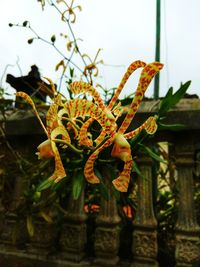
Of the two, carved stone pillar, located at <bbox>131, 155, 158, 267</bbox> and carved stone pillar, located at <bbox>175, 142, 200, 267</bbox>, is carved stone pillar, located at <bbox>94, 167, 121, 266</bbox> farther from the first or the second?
carved stone pillar, located at <bbox>175, 142, 200, 267</bbox>

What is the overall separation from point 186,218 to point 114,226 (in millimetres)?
297

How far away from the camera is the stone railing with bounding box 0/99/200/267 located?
1.08m

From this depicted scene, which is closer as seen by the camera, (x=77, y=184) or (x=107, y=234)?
(x=77, y=184)

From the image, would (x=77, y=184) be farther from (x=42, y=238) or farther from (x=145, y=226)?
(x=42, y=238)

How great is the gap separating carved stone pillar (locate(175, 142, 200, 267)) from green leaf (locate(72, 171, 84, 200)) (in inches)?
19.3

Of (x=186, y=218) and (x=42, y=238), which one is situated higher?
(x=186, y=218)

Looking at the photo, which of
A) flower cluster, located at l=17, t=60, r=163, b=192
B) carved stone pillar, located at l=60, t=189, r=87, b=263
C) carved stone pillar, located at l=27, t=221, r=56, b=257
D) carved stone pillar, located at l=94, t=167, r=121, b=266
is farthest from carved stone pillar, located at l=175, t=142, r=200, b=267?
flower cluster, located at l=17, t=60, r=163, b=192

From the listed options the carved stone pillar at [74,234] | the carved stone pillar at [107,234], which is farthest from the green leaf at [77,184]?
the carved stone pillar at [74,234]

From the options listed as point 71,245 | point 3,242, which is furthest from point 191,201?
point 3,242

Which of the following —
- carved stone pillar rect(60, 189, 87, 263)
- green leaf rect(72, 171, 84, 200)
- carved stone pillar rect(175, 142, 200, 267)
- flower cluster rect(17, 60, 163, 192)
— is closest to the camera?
flower cluster rect(17, 60, 163, 192)

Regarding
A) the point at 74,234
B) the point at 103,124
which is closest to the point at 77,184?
the point at 103,124

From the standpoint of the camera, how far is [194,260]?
1047 millimetres

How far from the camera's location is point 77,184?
82 cm

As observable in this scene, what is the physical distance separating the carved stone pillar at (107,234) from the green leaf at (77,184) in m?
0.28
